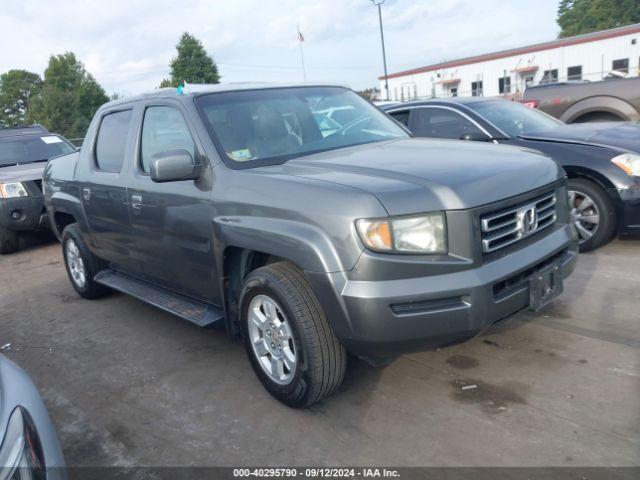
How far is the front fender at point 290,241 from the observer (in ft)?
8.87

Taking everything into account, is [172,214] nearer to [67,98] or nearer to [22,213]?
[22,213]

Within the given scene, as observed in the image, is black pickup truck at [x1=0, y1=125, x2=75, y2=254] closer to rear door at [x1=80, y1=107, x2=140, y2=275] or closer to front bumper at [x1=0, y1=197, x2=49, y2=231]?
front bumper at [x1=0, y1=197, x2=49, y2=231]

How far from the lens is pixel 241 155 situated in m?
3.53

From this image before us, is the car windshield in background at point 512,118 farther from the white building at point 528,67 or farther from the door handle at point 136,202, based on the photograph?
the white building at point 528,67

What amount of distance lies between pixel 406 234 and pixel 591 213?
3443 millimetres

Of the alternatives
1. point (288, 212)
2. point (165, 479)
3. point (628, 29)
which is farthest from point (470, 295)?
point (628, 29)

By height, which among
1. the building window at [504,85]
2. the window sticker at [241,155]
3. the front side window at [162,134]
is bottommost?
the building window at [504,85]

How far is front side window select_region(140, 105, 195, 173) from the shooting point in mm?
3808

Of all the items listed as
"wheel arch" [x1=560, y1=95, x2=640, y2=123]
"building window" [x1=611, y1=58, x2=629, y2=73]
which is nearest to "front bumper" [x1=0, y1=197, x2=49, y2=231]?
"wheel arch" [x1=560, y1=95, x2=640, y2=123]

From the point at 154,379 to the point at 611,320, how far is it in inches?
123

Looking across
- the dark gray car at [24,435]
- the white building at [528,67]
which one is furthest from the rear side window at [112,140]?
the white building at [528,67]

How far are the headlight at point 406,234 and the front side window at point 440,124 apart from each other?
12.6 feet

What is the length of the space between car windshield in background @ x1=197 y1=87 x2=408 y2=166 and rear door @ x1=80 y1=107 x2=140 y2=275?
3.46ft

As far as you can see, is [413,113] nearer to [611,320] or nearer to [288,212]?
[611,320]
